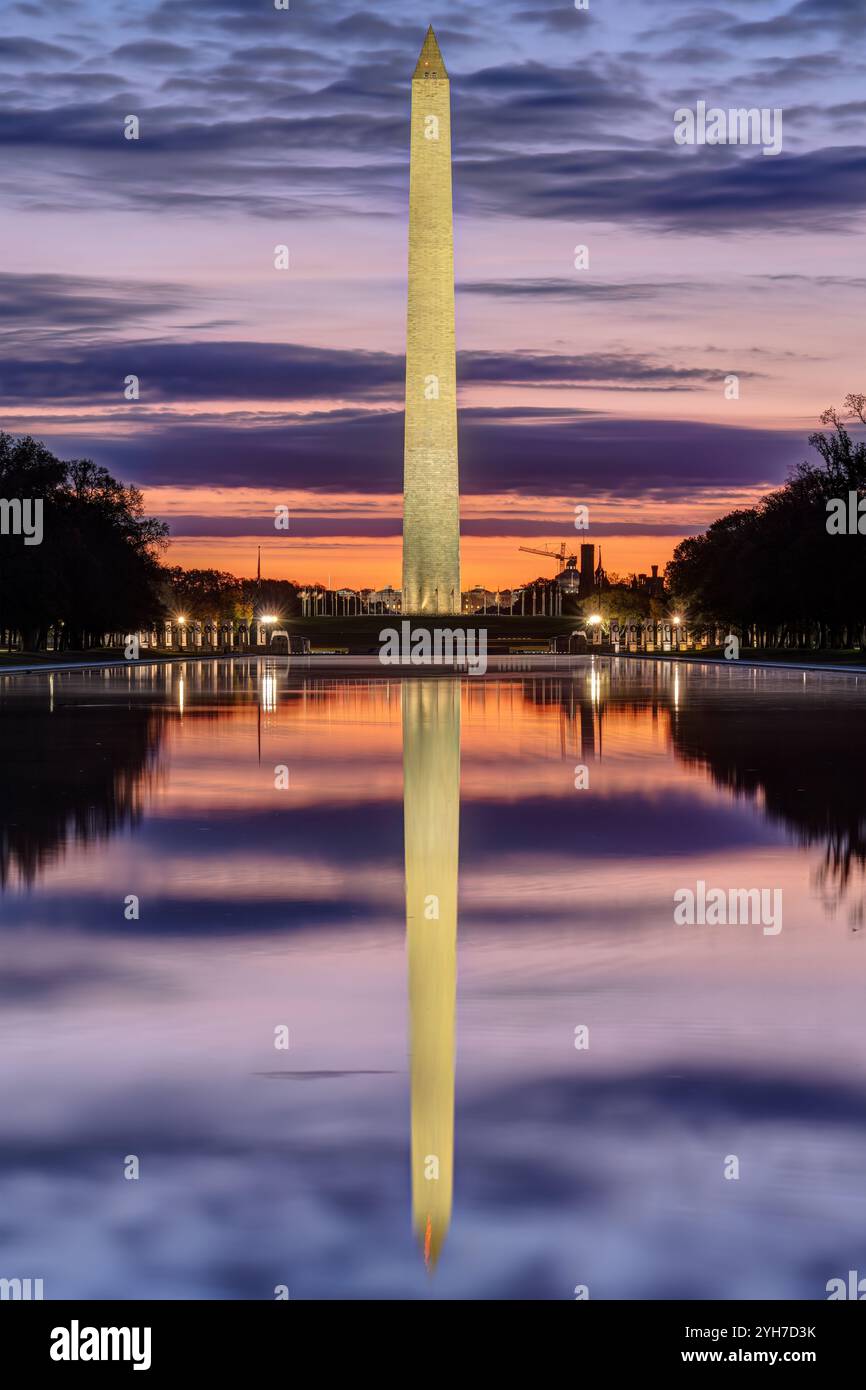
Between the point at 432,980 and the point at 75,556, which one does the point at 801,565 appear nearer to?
the point at 75,556

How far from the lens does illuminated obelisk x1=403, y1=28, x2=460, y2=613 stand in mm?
76125

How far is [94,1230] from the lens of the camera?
528 cm

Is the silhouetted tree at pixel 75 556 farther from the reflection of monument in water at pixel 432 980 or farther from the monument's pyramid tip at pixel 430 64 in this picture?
the reflection of monument in water at pixel 432 980

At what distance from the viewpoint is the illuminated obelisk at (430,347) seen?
76125 mm

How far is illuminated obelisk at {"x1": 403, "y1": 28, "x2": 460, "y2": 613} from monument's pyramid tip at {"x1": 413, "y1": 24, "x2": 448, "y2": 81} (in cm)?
4

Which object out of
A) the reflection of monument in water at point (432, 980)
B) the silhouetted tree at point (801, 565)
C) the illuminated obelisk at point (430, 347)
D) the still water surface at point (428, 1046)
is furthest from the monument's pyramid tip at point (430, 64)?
the still water surface at point (428, 1046)

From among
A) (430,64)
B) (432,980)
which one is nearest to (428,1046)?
(432,980)

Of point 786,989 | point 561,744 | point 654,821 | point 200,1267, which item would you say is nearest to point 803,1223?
point 200,1267

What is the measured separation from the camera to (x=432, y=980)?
8.95 metres

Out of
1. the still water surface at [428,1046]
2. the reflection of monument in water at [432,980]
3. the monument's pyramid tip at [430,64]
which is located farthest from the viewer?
the monument's pyramid tip at [430,64]

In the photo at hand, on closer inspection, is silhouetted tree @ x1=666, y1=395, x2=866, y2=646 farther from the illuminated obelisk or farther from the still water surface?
the still water surface

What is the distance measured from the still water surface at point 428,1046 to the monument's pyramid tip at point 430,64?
62.5 metres

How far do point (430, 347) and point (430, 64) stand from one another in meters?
11.1

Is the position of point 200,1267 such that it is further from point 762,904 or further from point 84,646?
point 84,646
